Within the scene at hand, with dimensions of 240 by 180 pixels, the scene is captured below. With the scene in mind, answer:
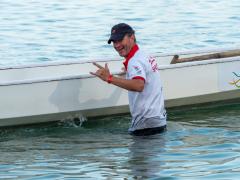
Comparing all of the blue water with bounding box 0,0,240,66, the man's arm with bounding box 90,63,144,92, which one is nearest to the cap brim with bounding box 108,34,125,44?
the man's arm with bounding box 90,63,144,92

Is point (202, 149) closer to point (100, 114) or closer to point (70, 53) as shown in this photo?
point (100, 114)

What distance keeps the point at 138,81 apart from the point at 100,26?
47.2 ft

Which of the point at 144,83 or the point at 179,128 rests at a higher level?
the point at 144,83

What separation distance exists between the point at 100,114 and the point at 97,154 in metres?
1.54

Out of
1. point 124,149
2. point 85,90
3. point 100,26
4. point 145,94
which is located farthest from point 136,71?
point 100,26

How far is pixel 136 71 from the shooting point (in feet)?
33.3

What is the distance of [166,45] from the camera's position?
21141mm

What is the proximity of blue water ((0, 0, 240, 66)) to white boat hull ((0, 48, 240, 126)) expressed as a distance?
20.5 ft

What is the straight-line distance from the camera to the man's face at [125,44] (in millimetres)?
10195

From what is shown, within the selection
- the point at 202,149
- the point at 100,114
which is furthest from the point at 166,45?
the point at 202,149

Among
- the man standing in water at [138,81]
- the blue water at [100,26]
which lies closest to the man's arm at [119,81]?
the man standing in water at [138,81]

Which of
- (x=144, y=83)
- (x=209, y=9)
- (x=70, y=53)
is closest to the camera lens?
(x=144, y=83)

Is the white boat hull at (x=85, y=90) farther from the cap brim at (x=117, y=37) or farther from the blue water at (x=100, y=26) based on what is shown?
the blue water at (x=100, y=26)

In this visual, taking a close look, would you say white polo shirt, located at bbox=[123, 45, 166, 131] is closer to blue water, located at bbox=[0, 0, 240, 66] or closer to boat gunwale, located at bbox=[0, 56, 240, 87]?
boat gunwale, located at bbox=[0, 56, 240, 87]
